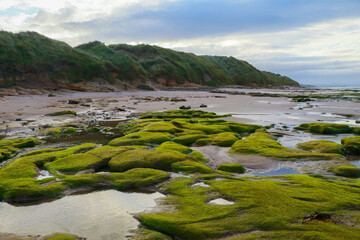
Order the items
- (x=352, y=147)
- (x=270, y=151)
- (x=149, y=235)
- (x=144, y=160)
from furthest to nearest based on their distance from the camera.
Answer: (x=352, y=147) → (x=270, y=151) → (x=144, y=160) → (x=149, y=235)

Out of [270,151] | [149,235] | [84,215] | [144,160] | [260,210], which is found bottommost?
[84,215]

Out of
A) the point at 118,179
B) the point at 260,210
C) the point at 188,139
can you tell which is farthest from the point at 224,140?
the point at 260,210

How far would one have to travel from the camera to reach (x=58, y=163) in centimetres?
1494

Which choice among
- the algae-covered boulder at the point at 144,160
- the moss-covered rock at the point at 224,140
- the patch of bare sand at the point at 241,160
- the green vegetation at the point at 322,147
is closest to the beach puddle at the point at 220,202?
the algae-covered boulder at the point at 144,160

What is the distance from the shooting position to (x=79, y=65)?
9181 centimetres

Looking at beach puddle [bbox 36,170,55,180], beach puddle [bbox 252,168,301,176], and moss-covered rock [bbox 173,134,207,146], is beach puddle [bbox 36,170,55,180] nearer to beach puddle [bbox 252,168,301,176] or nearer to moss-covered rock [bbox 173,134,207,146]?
moss-covered rock [bbox 173,134,207,146]

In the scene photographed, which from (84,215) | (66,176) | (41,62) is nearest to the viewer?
(84,215)

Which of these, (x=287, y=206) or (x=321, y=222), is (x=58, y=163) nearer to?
(x=287, y=206)

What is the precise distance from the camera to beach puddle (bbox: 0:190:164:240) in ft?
28.6

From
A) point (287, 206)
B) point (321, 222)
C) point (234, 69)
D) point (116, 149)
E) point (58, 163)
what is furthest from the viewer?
point (234, 69)

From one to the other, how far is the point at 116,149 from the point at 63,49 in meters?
91.8

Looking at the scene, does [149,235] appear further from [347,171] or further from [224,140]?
[224,140]

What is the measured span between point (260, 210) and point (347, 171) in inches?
307

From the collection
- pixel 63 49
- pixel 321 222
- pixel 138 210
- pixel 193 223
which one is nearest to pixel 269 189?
pixel 321 222
